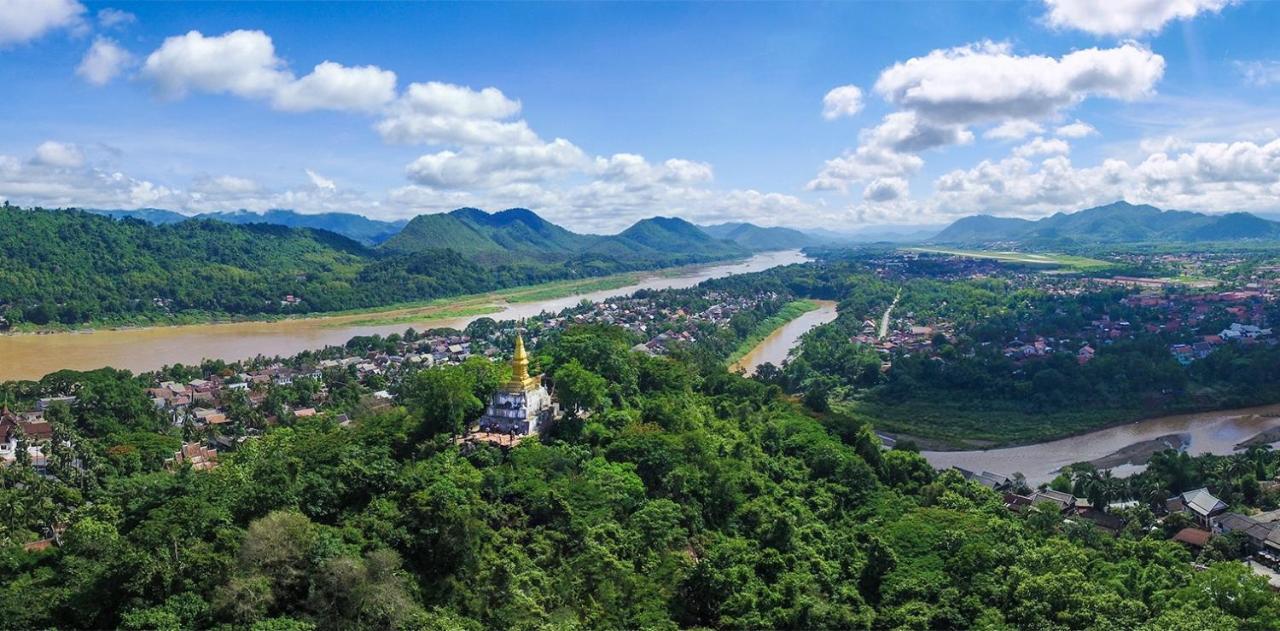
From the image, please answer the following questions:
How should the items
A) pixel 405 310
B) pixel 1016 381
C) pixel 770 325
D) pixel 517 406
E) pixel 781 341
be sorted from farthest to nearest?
1. pixel 405 310
2. pixel 770 325
3. pixel 781 341
4. pixel 1016 381
5. pixel 517 406

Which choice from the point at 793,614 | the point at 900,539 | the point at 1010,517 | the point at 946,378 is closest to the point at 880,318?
the point at 946,378

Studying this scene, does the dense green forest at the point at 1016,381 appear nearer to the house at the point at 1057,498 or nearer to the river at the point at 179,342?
the house at the point at 1057,498

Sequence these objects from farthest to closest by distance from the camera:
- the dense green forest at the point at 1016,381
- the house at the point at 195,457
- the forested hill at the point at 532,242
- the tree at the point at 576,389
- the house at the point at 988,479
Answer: the forested hill at the point at 532,242
the dense green forest at the point at 1016,381
the house at the point at 988,479
the house at the point at 195,457
the tree at the point at 576,389

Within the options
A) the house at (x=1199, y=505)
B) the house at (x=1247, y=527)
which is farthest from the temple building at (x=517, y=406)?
the house at (x=1199, y=505)

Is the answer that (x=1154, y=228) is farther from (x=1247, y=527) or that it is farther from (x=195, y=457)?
(x=195, y=457)

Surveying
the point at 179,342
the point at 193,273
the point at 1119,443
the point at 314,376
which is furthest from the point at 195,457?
Result: the point at 193,273

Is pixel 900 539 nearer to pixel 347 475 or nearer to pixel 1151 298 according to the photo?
pixel 347 475
